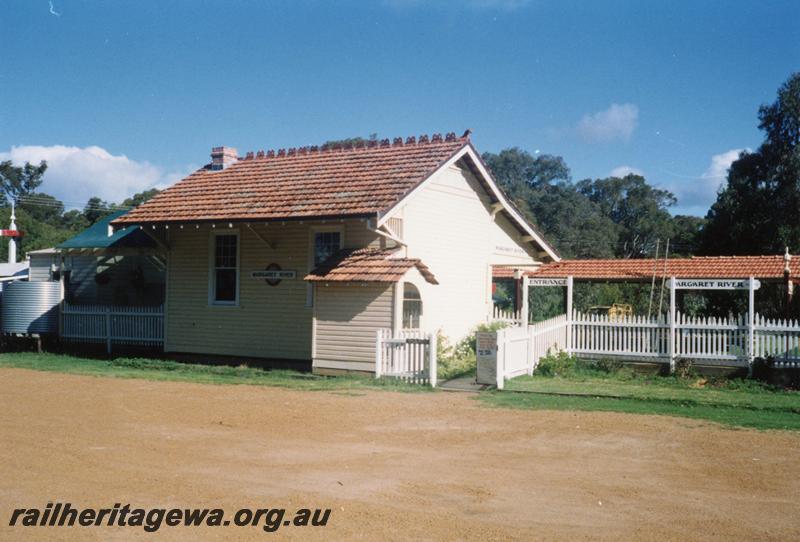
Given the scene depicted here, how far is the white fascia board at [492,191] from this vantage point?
710 inches

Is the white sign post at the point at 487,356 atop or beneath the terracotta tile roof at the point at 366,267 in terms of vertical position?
beneath

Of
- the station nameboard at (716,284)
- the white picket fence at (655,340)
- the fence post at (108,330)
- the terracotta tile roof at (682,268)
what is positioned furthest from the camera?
the fence post at (108,330)

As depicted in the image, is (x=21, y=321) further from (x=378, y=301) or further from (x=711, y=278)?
(x=711, y=278)

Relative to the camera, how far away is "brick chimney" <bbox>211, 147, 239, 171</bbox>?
24078mm

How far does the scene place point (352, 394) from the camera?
15.6m

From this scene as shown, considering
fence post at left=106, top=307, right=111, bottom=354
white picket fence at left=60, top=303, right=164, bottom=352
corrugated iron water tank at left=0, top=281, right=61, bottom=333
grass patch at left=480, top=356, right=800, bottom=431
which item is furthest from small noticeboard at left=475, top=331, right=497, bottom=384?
corrugated iron water tank at left=0, top=281, right=61, bottom=333

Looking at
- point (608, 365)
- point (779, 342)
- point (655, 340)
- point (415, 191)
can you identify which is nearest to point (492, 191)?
point (415, 191)

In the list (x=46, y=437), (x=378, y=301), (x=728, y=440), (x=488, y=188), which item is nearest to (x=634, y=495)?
(x=728, y=440)

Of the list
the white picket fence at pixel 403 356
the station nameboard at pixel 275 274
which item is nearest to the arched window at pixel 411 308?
the white picket fence at pixel 403 356

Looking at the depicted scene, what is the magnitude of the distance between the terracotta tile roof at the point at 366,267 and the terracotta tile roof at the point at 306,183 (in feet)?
3.55

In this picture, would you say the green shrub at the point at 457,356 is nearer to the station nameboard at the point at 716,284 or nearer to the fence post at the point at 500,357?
the fence post at the point at 500,357

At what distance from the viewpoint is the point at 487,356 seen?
16.5 metres

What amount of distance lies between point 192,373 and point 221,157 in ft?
24.1

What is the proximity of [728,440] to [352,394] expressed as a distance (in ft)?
22.9
